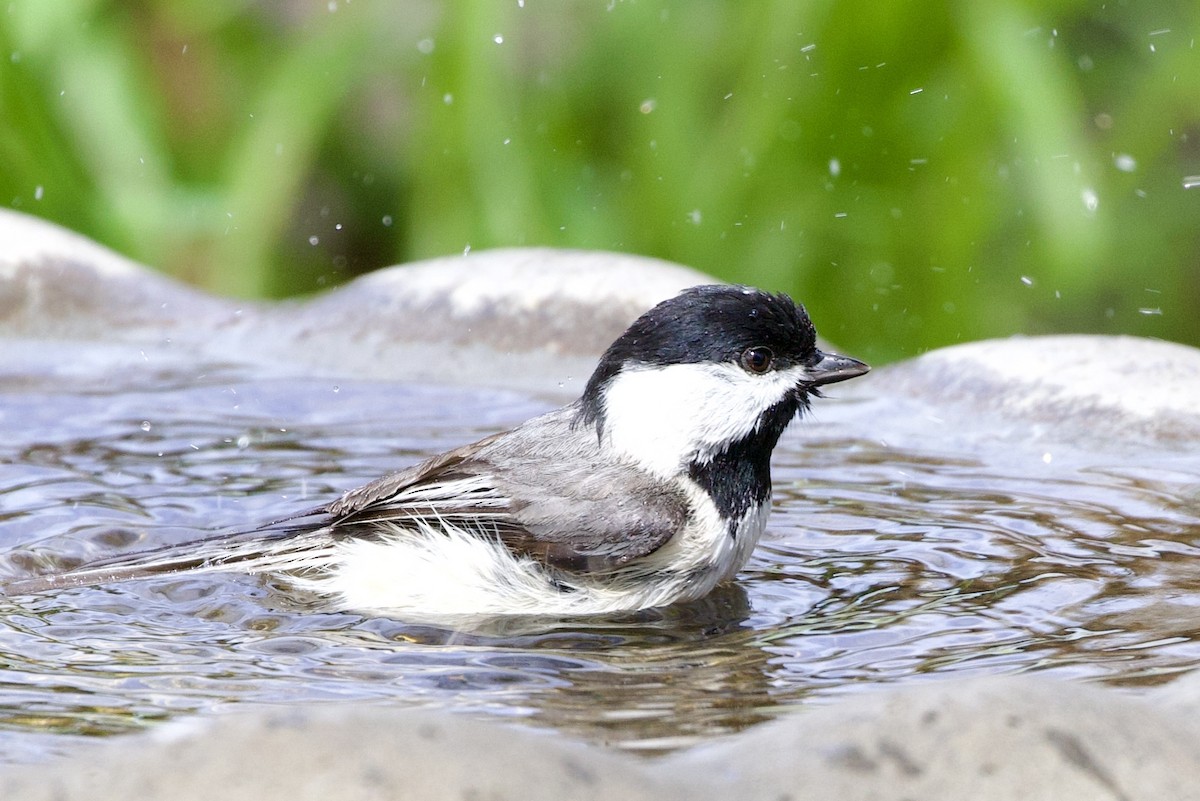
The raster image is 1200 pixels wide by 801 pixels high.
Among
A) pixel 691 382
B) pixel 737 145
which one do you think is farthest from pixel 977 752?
pixel 737 145

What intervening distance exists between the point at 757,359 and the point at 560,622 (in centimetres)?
56

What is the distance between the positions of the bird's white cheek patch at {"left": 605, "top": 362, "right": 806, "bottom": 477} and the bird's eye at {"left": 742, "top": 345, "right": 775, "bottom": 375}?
4 cm

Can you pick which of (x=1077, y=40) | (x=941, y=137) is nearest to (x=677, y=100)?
(x=941, y=137)

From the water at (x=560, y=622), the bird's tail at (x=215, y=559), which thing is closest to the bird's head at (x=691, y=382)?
the water at (x=560, y=622)

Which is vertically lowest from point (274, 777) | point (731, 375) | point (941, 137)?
point (274, 777)

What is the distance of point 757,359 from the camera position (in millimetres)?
2709

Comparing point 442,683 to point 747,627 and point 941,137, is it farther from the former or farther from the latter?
point 941,137

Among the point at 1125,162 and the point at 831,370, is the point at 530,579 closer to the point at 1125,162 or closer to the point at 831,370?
the point at 831,370

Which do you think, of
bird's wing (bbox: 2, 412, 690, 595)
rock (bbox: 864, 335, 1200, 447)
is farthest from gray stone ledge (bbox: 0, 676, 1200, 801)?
rock (bbox: 864, 335, 1200, 447)

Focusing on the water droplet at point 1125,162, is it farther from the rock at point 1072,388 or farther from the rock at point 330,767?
the rock at point 330,767

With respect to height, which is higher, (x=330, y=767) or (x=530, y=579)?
(x=330, y=767)

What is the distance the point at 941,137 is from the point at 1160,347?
5.55 feet

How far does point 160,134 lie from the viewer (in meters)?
5.60

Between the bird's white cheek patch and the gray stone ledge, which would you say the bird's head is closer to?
the bird's white cheek patch
